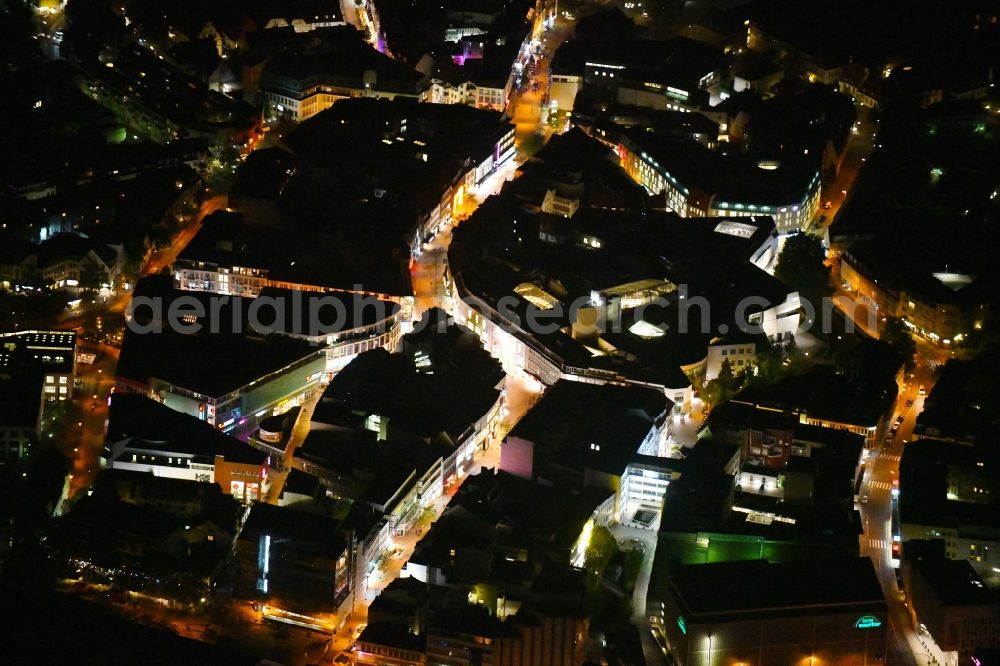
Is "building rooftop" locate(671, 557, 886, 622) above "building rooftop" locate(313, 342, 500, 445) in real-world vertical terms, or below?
below

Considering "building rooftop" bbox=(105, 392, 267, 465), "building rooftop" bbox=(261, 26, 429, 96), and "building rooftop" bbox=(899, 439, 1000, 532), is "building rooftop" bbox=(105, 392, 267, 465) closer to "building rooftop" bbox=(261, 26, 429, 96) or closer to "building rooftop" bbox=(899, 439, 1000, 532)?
"building rooftop" bbox=(899, 439, 1000, 532)

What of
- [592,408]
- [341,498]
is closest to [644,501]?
[592,408]

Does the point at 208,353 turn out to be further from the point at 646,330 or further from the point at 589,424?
the point at 646,330

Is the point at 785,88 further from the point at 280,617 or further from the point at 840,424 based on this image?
the point at 280,617

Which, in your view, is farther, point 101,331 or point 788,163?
point 788,163

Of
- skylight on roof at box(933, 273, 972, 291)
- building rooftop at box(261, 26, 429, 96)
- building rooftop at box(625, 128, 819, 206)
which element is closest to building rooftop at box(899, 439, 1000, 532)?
skylight on roof at box(933, 273, 972, 291)

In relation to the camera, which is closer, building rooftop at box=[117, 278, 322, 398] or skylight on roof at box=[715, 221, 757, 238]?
building rooftop at box=[117, 278, 322, 398]

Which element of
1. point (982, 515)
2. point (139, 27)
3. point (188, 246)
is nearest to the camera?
point (982, 515)

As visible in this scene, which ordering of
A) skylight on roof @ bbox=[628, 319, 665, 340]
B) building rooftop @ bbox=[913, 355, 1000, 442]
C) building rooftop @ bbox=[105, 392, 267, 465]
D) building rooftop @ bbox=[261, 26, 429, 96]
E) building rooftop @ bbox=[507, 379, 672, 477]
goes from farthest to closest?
building rooftop @ bbox=[261, 26, 429, 96], skylight on roof @ bbox=[628, 319, 665, 340], building rooftop @ bbox=[913, 355, 1000, 442], building rooftop @ bbox=[507, 379, 672, 477], building rooftop @ bbox=[105, 392, 267, 465]

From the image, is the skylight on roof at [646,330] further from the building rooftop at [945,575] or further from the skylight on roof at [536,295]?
the building rooftop at [945,575]

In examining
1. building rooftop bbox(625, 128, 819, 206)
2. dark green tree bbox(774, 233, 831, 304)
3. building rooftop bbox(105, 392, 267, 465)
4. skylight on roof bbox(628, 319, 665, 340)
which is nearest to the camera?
building rooftop bbox(105, 392, 267, 465)

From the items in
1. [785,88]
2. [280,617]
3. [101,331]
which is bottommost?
[280,617]
